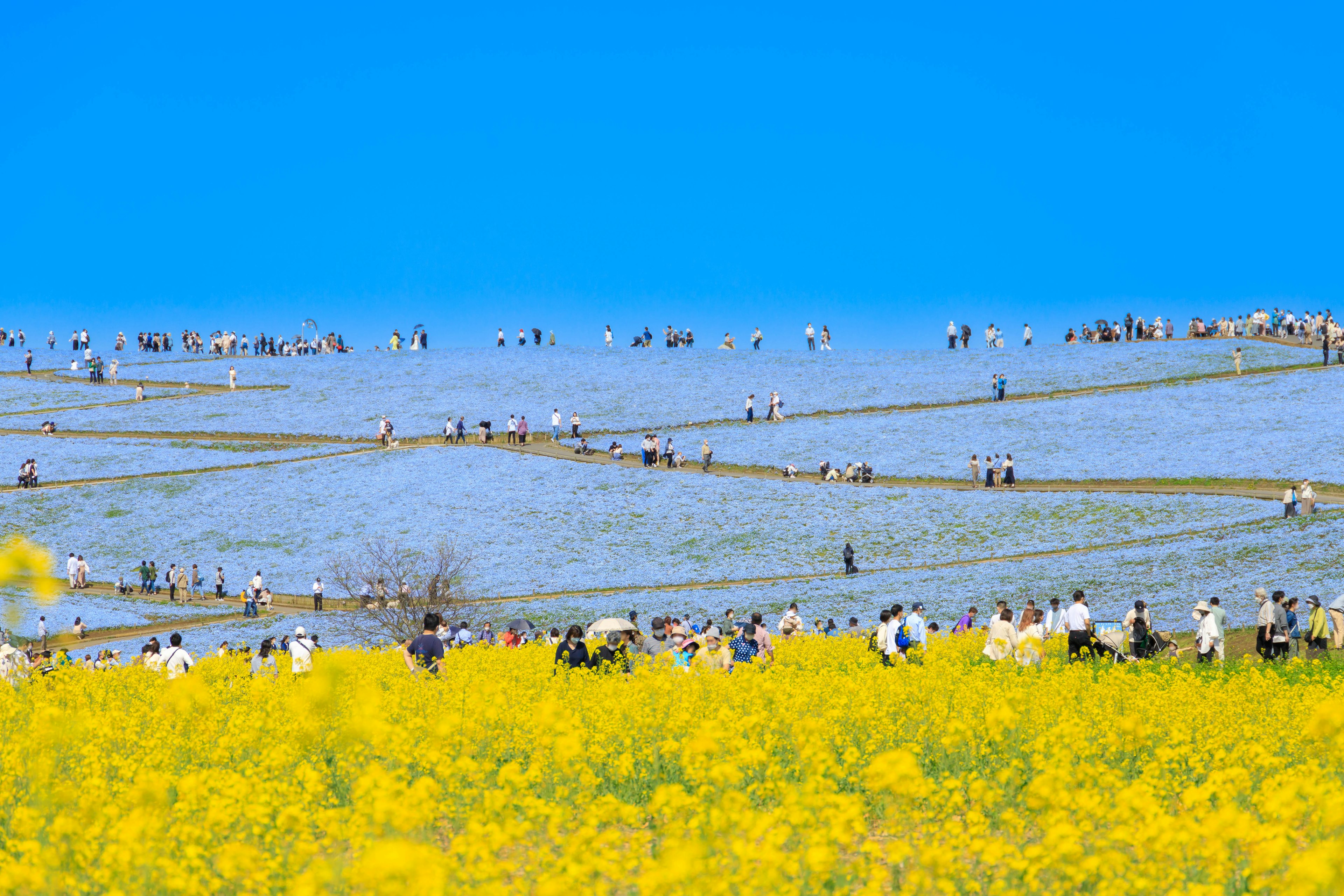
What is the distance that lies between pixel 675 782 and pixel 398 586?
2208cm

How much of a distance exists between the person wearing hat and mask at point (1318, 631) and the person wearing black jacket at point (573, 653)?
49.7 feet

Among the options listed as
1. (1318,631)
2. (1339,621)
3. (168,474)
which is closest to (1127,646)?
(1318,631)

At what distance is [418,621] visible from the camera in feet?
101

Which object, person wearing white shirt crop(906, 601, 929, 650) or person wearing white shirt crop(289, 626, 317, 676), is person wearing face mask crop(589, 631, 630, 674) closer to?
person wearing white shirt crop(289, 626, 317, 676)

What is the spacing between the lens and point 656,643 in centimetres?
2142

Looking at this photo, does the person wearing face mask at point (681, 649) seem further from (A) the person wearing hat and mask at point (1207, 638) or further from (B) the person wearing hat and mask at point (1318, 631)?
(B) the person wearing hat and mask at point (1318, 631)

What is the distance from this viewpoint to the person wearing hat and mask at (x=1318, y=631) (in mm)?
23859

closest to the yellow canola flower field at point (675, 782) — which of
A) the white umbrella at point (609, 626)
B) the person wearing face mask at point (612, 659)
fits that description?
the person wearing face mask at point (612, 659)

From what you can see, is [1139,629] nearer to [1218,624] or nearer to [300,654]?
[1218,624]

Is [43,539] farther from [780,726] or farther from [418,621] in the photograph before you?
[780,726]

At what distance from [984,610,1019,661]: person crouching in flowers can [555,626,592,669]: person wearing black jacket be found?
7.82 m

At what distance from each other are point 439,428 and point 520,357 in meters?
23.5

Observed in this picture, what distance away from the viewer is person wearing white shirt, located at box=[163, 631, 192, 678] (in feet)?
60.8

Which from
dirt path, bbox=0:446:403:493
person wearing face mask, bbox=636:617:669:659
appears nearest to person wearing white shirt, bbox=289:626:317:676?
person wearing face mask, bbox=636:617:669:659
